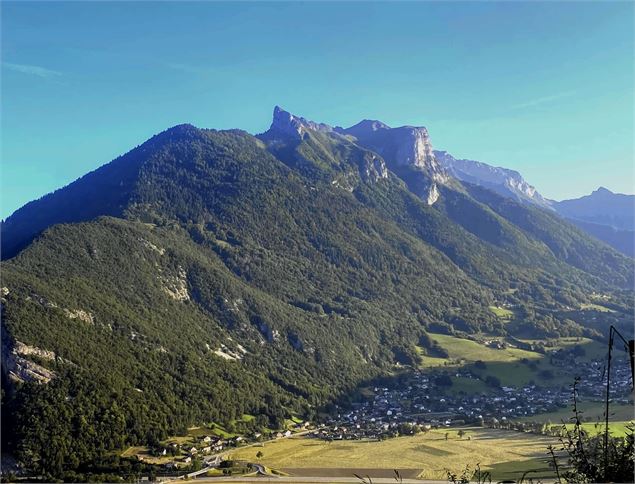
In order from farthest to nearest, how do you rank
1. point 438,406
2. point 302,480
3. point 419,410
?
point 438,406, point 419,410, point 302,480

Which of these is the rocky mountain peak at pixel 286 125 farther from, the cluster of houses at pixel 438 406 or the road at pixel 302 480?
the road at pixel 302 480

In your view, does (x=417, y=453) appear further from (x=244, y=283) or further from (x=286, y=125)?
(x=286, y=125)

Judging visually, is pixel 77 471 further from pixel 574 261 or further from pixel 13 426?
pixel 574 261

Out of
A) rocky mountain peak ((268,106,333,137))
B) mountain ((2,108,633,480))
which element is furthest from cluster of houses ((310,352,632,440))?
rocky mountain peak ((268,106,333,137))

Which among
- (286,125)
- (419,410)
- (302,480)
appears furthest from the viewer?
(286,125)

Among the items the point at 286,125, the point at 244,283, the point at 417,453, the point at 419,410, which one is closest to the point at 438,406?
the point at 419,410
